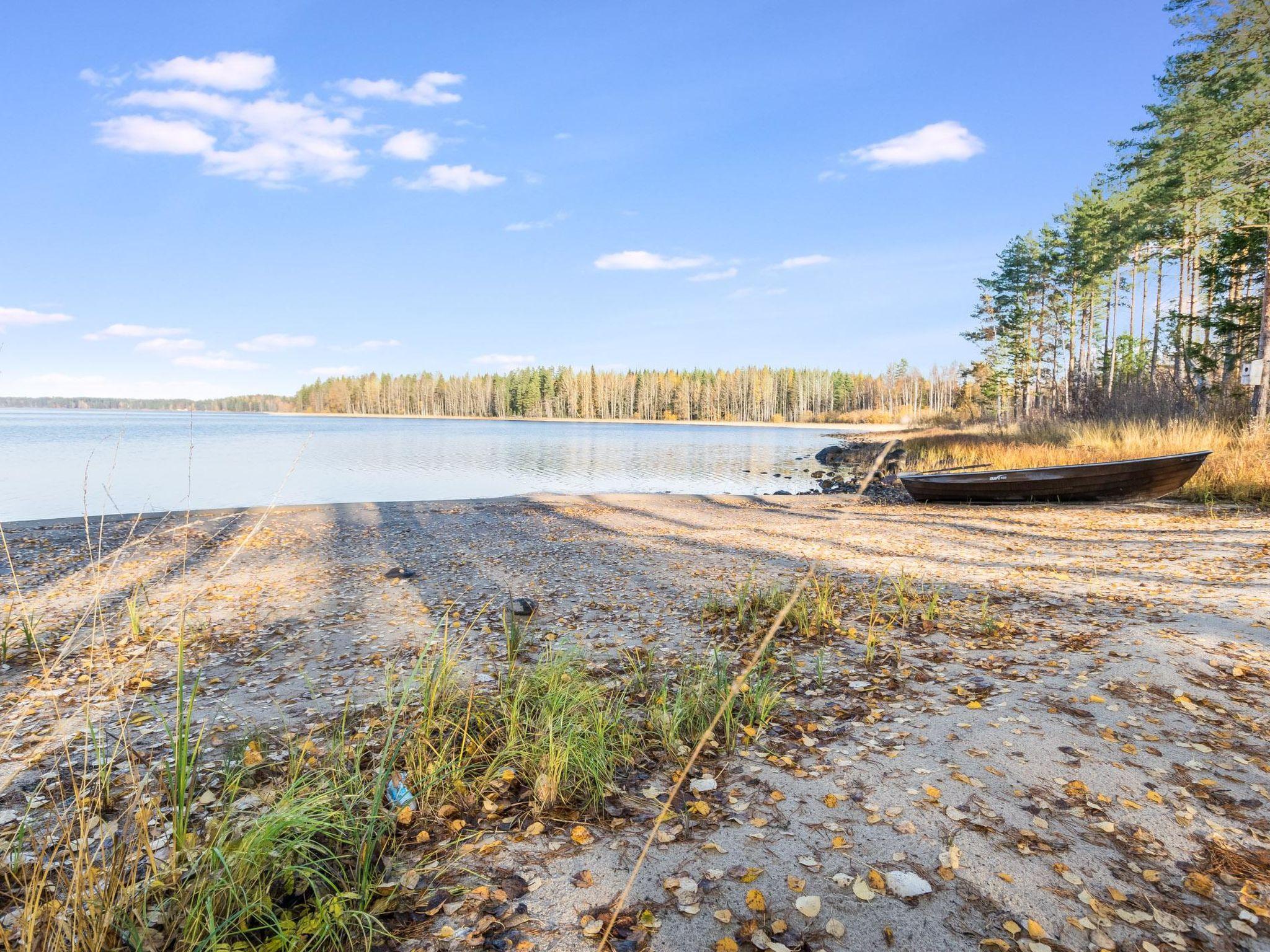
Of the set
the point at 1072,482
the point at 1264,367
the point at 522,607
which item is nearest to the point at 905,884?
the point at 522,607

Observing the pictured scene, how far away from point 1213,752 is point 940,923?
261 centimetres

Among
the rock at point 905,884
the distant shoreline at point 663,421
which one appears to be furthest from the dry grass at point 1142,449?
the distant shoreline at point 663,421

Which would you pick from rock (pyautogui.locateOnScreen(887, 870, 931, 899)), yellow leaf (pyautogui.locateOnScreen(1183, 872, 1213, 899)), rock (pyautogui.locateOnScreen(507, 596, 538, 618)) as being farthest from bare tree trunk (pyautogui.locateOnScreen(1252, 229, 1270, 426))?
rock (pyautogui.locateOnScreen(887, 870, 931, 899))

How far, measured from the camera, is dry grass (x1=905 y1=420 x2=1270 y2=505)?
1444cm

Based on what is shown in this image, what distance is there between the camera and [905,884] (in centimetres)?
295

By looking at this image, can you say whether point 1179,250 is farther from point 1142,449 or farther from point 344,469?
point 344,469

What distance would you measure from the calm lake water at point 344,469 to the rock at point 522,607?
4.03 meters

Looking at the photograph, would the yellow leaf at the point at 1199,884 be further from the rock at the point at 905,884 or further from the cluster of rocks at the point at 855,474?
the cluster of rocks at the point at 855,474

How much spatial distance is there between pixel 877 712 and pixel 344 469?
1323 inches

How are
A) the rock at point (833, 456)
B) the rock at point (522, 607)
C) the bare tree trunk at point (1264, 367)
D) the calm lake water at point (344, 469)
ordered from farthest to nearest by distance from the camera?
1. the rock at point (833, 456)
2. the calm lake water at point (344, 469)
3. the bare tree trunk at point (1264, 367)
4. the rock at point (522, 607)

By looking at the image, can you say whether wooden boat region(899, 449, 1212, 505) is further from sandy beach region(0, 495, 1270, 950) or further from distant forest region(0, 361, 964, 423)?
distant forest region(0, 361, 964, 423)

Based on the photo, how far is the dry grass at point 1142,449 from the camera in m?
14.4

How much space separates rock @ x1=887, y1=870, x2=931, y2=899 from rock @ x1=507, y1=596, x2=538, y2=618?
5.40 m

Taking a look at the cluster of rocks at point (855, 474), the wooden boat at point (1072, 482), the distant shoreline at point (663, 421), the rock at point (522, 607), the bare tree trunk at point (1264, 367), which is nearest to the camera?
the rock at point (522, 607)
